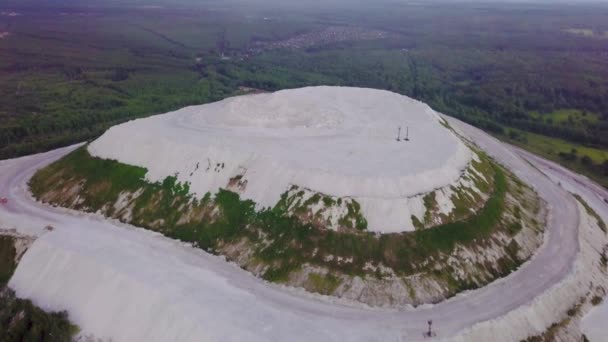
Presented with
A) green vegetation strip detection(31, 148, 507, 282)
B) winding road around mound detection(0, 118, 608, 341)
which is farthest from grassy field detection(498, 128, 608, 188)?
winding road around mound detection(0, 118, 608, 341)

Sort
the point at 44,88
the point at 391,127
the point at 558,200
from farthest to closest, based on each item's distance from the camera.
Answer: the point at 44,88, the point at 391,127, the point at 558,200

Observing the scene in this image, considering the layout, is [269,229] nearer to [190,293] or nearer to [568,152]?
[190,293]

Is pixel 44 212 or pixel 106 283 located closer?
pixel 106 283

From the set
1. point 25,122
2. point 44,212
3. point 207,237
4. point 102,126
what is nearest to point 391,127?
point 207,237

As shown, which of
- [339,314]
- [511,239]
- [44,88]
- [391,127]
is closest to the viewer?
[339,314]

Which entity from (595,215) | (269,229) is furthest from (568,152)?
(269,229)

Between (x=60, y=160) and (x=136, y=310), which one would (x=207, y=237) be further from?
(x=60, y=160)
